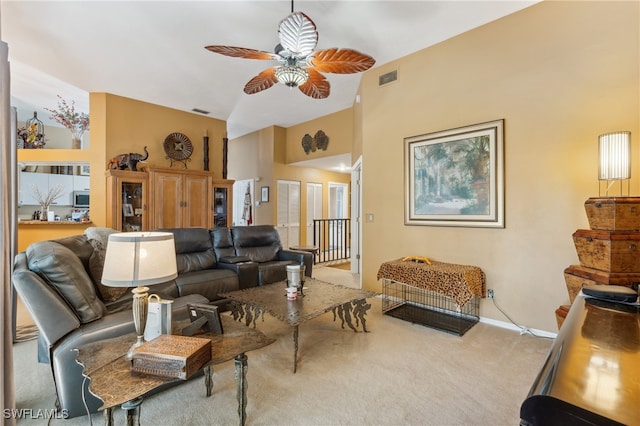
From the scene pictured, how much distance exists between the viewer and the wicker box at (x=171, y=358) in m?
1.24

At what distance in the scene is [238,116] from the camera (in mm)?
6520

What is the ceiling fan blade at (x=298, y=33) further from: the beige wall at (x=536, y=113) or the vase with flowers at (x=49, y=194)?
the vase with flowers at (x=49, y=194)

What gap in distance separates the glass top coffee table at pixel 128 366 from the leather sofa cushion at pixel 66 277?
1.43ft

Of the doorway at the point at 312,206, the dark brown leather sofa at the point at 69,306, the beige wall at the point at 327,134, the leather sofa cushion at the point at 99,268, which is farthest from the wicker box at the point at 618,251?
the doorway at the point at 312,206

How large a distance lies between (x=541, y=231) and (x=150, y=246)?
3.39 metres

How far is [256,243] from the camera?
4.56 m

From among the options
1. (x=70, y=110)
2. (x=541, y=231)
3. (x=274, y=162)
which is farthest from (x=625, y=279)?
(x=70, y=110)

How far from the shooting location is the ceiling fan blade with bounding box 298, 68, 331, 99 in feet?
9.92

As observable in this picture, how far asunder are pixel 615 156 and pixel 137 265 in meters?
3.33

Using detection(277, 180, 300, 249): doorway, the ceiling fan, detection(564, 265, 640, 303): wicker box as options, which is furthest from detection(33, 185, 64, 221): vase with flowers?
detection(564, 265, 640, 303): wicker box

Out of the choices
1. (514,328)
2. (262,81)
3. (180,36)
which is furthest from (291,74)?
(514,328)

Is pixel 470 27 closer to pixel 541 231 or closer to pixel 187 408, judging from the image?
pixel 541 231

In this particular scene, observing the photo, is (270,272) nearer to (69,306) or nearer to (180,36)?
(69,306)

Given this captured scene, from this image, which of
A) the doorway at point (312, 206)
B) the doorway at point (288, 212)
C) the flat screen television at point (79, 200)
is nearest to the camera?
the flat screen television at point (79, 200)
